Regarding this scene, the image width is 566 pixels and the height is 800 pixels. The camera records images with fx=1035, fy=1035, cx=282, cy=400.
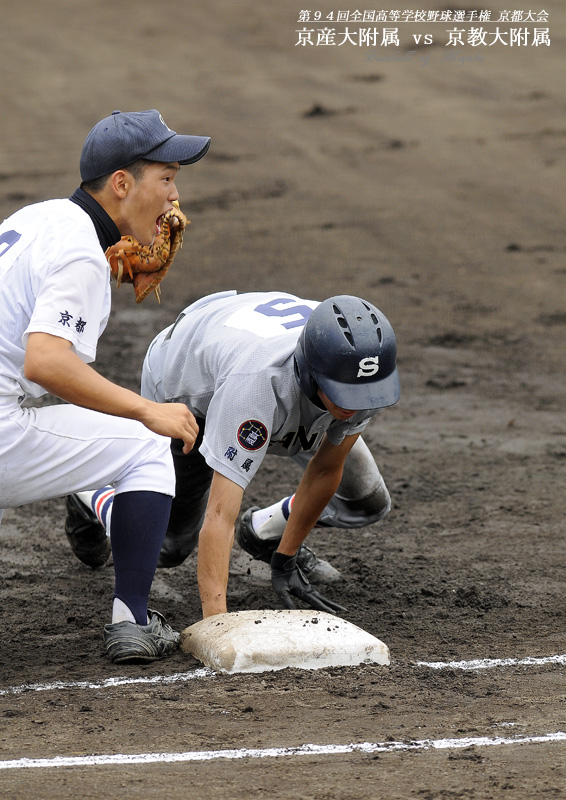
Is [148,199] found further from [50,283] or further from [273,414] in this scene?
[273,414]

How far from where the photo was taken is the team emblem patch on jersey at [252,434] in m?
3.38

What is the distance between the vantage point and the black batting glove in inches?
157

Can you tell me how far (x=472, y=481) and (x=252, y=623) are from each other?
2.73m

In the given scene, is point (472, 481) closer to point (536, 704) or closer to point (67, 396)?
point (536, 704)

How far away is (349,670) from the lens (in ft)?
10.7

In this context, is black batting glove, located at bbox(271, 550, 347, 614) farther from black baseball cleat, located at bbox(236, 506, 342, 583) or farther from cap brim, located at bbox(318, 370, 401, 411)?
cap brim, located at bbox(318, 370, 401, 411)

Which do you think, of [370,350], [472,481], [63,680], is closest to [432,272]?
[472,481]

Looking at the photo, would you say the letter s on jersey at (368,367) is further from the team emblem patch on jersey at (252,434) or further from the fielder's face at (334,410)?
the team emblem patch on jersey at (252,434)

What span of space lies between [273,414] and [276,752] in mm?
1152

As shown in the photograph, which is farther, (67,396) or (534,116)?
(534,116)

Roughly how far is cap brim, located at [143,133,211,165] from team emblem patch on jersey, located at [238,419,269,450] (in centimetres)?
86

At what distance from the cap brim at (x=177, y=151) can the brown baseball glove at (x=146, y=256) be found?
0.72 ft

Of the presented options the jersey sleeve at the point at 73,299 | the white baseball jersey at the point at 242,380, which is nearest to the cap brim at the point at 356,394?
the white baseball jersey at the point at 242,380

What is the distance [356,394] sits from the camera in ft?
11.1
